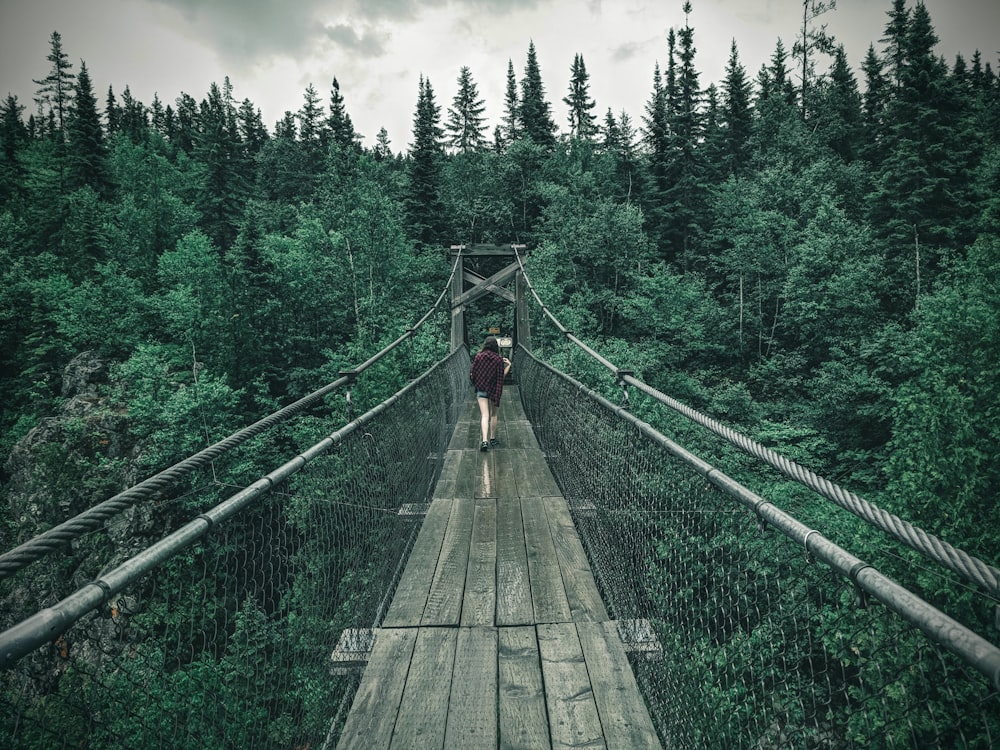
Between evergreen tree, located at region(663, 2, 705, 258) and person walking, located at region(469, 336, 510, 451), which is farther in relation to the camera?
evergreen tree, located at region(663, 2, 705, 258)

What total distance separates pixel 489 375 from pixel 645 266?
21032mm

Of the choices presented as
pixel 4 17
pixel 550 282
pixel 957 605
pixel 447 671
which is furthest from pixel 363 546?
pixel 4 17

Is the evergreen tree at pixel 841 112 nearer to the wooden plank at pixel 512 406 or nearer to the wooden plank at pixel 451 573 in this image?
the wooden plank at pixel 512 406

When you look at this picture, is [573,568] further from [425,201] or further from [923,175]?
[425,201]

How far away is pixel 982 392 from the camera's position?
10477 millimetres

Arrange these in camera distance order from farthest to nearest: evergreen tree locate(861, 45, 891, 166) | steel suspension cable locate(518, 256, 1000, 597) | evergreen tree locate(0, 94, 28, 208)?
evergreen tree locate(0, 94, 28, 208)
evergreen tree locate(861, 45, 891, 166)
steel suspension cable locate(518, 256, 1000, 597)

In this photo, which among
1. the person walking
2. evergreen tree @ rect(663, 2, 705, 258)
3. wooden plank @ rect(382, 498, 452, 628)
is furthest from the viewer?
evergreen tree @ rect(663, 2, 705, 258)

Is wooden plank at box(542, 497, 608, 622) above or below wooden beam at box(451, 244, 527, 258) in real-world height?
below

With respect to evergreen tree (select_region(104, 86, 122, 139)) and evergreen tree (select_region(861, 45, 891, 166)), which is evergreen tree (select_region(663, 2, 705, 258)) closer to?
evergreen tree (select_region(861, 45, 891, 166))

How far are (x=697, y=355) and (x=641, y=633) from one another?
22280 millimetres

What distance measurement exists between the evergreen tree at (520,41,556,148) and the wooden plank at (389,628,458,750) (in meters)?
34.4

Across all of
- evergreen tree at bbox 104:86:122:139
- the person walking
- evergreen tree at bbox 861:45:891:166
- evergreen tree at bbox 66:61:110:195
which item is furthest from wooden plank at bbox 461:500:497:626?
evergreen tree at bbox 104:86:122:139

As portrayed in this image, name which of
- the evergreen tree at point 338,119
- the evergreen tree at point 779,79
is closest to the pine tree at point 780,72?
the evergreen tree at point 779,79

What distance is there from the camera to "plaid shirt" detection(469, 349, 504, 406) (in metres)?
5.26
